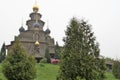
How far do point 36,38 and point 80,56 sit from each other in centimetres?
3925

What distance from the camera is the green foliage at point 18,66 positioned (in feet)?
95.7

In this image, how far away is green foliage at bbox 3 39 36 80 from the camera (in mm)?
29172

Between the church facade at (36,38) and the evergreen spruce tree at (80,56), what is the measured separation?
1368 inches

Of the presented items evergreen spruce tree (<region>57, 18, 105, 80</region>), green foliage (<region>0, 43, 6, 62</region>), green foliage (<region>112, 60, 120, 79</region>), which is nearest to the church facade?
green foliage (<region>0, 43, 6, 62</region>)

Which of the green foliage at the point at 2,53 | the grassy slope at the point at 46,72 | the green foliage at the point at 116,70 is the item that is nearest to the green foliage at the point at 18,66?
the grassy slope at the point at 46,72

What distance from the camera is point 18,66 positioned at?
2939cm

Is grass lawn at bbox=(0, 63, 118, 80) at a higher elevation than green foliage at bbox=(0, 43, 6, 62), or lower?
lower

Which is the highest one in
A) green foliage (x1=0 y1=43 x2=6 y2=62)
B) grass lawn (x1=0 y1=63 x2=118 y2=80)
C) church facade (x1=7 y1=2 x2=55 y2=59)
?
church facade (x1=7 y1=2 x2=55 y2=59)

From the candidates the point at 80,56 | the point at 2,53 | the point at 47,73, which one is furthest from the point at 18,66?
the point at 2,53

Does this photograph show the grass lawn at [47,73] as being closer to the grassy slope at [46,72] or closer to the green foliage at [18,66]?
the grassy slope at [46,72]

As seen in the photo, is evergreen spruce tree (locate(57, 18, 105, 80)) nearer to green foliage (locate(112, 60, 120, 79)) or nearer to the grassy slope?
the grassy slope

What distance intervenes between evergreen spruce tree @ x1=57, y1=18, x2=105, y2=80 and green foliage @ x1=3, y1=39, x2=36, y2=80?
6.32m

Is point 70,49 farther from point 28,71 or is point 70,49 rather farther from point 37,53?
point 37,53

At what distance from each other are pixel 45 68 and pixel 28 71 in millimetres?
17171
